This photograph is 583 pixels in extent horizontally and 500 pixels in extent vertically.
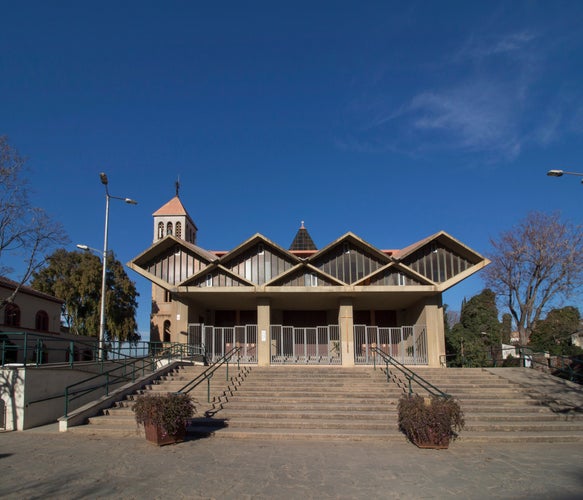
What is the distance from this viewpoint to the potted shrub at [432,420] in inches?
428

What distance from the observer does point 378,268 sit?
23984mm

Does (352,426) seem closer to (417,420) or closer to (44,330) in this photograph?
(417,420)

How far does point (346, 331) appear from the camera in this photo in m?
A: 23.8

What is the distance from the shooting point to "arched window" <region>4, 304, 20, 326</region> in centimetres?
2780

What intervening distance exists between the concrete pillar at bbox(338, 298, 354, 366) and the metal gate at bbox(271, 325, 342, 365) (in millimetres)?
385

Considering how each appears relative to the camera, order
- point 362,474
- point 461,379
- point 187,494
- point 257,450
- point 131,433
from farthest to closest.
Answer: point 461,379, point 131,433, point 257,450, point 362,474, point 187,494

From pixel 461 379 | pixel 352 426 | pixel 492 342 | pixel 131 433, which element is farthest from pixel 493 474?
pixel 492 342

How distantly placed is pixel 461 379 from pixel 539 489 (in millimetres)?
11036

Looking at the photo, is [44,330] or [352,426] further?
[44,330]

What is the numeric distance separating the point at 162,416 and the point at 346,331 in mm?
13985

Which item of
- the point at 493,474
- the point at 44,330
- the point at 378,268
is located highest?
the point at 378,268

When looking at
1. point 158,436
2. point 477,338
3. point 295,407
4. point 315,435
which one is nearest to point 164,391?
point 295,407

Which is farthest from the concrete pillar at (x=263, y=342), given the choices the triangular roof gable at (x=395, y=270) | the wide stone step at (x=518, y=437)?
the wide stone step at (x=518, y=437)

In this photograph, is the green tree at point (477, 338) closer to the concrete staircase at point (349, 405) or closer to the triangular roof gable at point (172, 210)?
the concrete staircase at point (349, 405)
